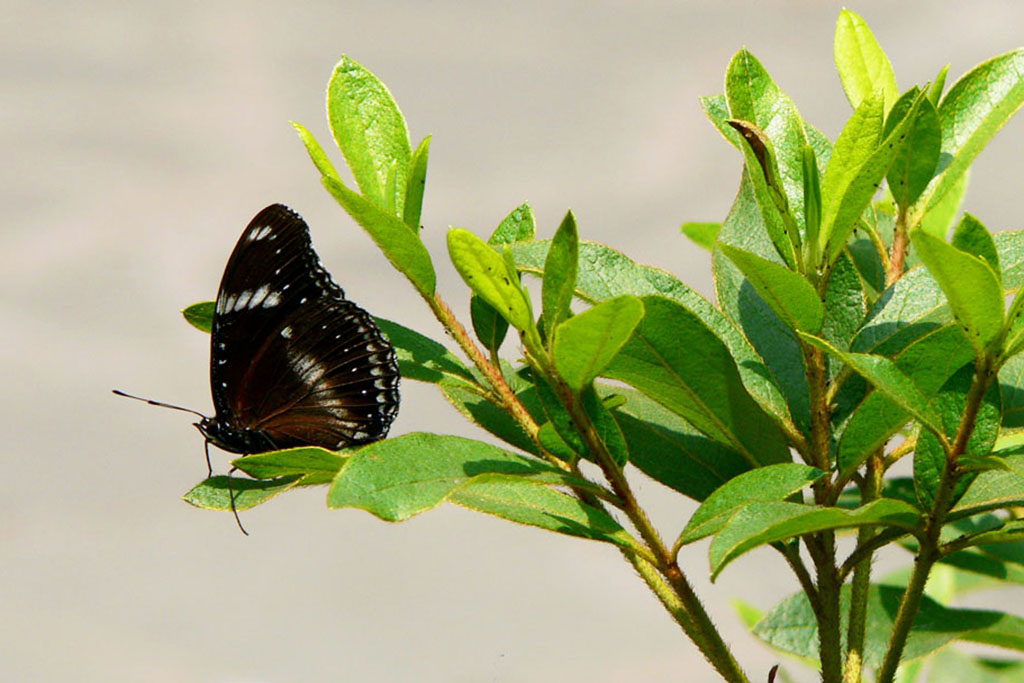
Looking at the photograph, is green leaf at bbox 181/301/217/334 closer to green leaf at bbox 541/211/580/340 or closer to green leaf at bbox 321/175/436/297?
green leaf at bbox 321/175/436/297

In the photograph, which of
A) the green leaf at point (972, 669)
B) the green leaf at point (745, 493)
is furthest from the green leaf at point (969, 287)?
the green leaf at point (972, 669)

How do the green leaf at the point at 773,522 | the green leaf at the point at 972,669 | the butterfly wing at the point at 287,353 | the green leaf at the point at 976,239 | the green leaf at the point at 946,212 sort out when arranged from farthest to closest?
the green leaf at the point at 972,669, the green leaf at the point at 946,212, the butterfly wing at the point at 287,353, the green leaf at the point at 976,239, the green leaf at the point at 773,522

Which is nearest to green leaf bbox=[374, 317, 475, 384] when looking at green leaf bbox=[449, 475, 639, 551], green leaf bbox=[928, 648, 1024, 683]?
green leaf bbox=[449, 475, 639, 551]

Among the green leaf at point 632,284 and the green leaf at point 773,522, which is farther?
the green leaf at point 632,284

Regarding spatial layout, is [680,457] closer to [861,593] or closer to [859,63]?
[861,593]

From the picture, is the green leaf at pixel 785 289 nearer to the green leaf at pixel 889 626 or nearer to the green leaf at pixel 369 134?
the green leaf at pixel 369 134

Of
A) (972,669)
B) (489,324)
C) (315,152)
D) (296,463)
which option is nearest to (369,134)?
(315,152)

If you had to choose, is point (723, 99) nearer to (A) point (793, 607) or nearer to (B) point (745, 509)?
(B) point (745, 509)
